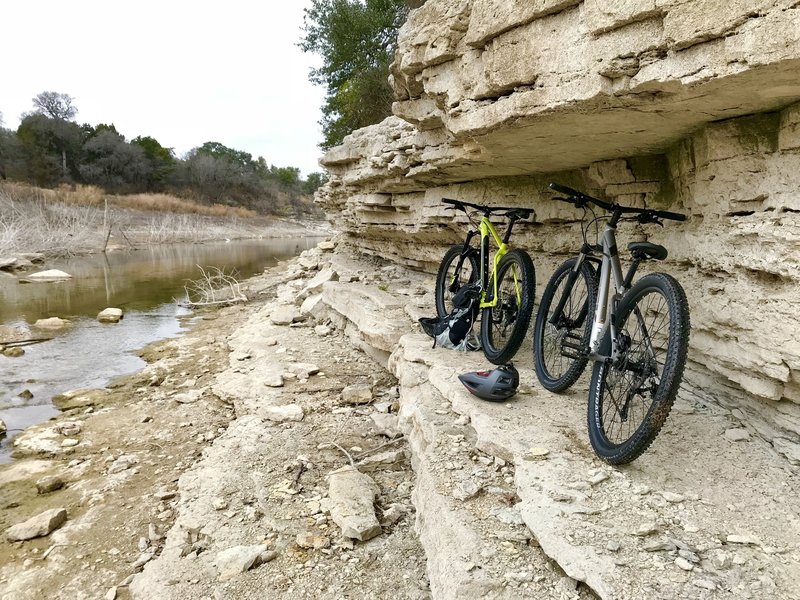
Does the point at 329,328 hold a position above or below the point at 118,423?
above

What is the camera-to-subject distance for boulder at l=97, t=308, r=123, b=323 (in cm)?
1037

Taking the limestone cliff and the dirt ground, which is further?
the dirt ground

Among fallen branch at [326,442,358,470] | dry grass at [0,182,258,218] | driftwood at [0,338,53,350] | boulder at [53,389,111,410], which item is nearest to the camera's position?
fallen branch at [326,442,358,470]

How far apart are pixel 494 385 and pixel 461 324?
137cm

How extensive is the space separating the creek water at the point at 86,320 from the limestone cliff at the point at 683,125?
542 cm

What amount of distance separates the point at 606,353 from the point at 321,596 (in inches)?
76.3

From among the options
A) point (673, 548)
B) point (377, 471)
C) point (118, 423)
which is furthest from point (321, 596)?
point (118, 423)

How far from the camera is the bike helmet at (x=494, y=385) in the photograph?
10.4 feet

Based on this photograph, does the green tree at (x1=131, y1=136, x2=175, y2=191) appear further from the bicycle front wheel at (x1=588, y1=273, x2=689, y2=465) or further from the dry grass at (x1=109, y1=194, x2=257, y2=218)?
the bicycle front wheel at (x1=588, y1=273, x2=689, y2=465)

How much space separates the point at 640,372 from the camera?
2.50 metres

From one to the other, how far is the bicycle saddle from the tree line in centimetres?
4104

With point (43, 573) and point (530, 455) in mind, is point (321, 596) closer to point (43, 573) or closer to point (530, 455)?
point (530, 455)

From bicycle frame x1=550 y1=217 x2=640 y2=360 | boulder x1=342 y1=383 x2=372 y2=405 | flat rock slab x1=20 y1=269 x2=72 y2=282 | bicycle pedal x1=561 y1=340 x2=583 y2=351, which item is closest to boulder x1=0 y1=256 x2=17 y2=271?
flat rock slab x1=20 y1=269 x2=72 y2=282

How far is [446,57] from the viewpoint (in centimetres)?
367
